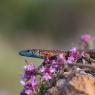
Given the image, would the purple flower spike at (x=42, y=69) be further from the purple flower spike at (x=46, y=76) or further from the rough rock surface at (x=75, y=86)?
the rough rock surface at (x=75, y=86)

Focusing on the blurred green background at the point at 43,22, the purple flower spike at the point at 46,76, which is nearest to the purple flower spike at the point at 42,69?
the purple flower spike at the point at 46,76

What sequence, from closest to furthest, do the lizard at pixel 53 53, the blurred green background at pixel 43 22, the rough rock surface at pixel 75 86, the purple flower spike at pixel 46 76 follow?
the rough rock surface at pixel 75 86 < the purple flower spike at pixel 46 76 < the lizard at pixel 53 53 < the blurred green background at pixel 43 22

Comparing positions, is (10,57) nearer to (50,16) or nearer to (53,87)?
(50,16)

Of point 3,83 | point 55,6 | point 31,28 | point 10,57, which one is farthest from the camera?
point 55,6

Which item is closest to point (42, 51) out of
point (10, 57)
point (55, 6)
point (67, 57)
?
point (67, 57)

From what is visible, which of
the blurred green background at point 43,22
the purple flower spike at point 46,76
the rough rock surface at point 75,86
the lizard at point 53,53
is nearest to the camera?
the rough rock surface at point 75,86

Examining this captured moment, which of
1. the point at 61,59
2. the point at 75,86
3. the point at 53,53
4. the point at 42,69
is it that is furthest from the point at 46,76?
the point at 53,53
